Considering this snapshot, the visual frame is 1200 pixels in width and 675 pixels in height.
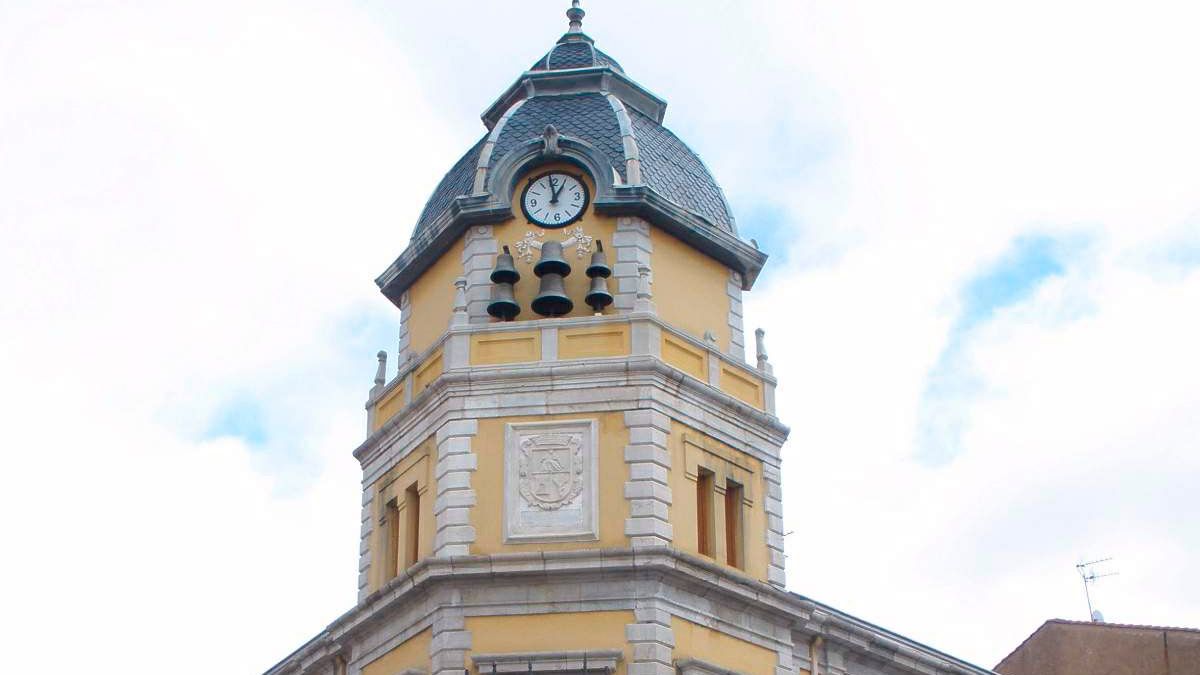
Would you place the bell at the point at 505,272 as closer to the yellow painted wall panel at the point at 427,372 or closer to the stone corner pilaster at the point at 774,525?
the yellow painted wall panel at the point at 427,372

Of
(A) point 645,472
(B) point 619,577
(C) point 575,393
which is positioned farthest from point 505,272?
(B) point 619,577

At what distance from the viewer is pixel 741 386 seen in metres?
32.7

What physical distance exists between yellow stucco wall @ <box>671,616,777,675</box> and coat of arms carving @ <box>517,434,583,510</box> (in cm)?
281

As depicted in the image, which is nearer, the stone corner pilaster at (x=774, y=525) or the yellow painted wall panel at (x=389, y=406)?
the stone corner pilaster at (x=774, y=525)

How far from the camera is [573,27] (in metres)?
38.2

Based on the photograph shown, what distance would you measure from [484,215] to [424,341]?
8.83ft

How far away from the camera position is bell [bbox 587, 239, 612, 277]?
31891mm

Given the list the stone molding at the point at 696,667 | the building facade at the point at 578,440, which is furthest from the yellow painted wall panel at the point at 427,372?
the stone molding at the point at 696,667

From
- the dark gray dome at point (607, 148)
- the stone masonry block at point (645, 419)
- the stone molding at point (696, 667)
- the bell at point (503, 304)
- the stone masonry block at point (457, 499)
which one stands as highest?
the dark gray dome at point (607, 148)

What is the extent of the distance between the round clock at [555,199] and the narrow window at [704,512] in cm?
533

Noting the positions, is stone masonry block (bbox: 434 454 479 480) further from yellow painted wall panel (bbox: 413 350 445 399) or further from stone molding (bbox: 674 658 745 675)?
stone molding (bbox: 674 658 745 675)

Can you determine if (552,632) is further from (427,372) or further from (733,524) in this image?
(427,372)

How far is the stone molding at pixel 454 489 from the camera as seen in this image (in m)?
29.7

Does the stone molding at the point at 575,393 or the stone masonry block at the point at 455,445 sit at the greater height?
the stone molding at the point at 575,393
